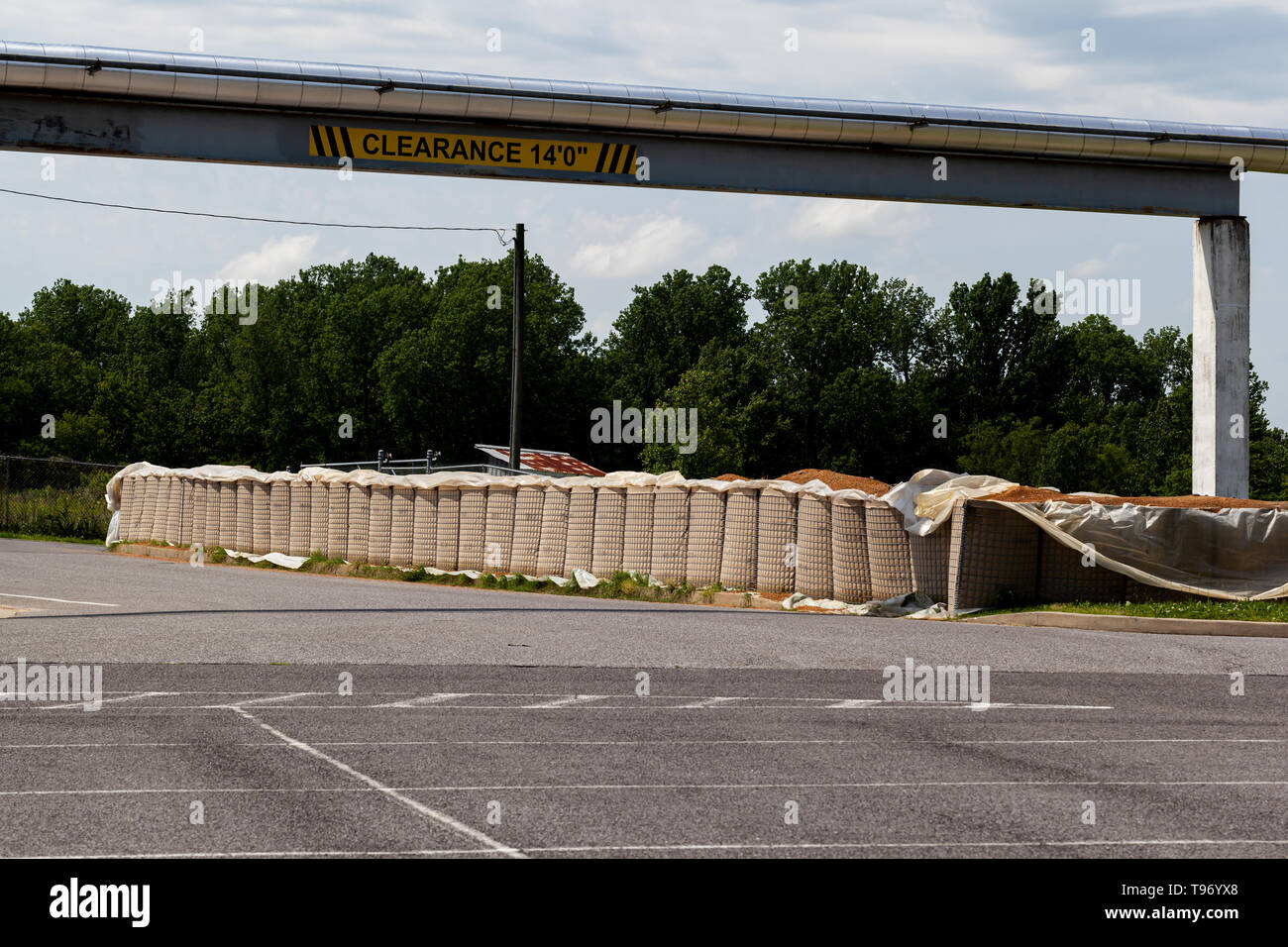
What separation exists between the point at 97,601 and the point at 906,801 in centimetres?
1517

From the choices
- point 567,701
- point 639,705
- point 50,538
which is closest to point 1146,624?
point 639,705

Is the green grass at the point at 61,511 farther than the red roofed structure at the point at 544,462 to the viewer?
No

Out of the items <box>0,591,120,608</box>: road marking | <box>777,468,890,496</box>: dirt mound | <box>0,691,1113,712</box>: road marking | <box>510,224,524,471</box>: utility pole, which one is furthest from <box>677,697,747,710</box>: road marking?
<box>510,224,524,471</box>: utility pole

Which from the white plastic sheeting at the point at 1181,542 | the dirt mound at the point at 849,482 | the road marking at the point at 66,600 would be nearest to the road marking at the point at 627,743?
the white plastic sheeting at the point at 1181,542

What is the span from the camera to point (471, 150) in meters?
20.5

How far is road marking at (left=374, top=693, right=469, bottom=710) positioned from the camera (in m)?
10.9

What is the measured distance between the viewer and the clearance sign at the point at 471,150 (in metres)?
20.0

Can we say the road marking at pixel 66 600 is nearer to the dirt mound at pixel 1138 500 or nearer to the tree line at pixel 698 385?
the dirt mound at pixel 1138 500

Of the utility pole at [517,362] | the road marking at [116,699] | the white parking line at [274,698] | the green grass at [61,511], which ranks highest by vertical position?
the utility pole at [517,362]

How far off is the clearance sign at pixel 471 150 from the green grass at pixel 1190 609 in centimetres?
883

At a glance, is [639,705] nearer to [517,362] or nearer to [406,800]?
[406,800]

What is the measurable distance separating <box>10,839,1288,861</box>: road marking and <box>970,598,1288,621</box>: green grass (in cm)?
1188

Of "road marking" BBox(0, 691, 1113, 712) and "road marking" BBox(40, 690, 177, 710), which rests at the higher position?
"road marking" BBox(0, 691, 1113, 712)

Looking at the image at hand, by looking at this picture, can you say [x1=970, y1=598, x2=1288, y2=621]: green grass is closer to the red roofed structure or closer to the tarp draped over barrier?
the tarp draped over barrier
